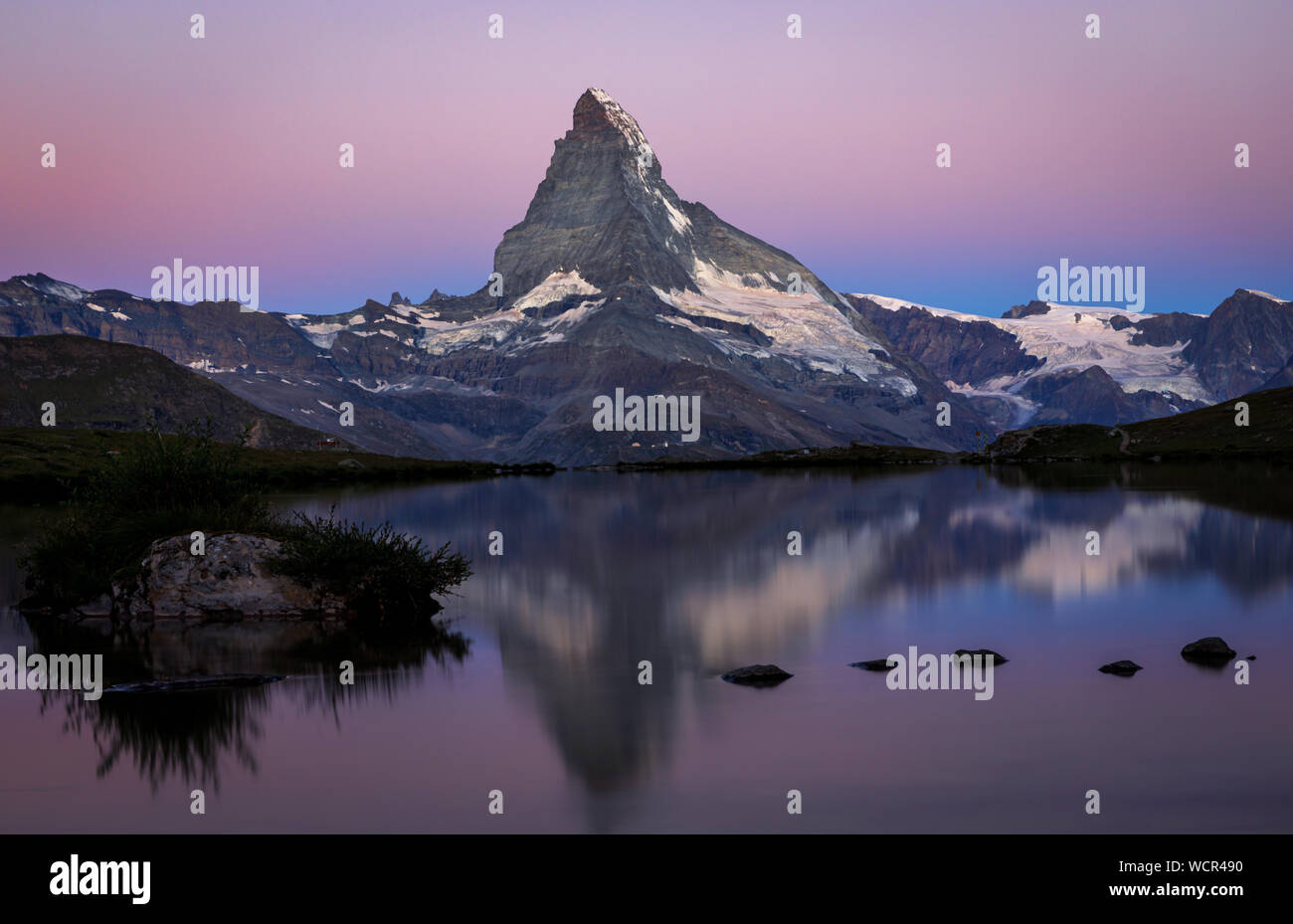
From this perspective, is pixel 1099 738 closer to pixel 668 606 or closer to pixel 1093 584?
pixel 668 606

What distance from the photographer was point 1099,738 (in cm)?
2606

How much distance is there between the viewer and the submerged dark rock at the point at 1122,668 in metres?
33.0

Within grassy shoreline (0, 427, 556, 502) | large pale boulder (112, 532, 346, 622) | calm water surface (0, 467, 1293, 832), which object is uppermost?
grassy shoreline (0, 427, 556, 502)

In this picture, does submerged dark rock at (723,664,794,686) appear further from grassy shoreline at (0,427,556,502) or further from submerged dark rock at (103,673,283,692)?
grassy shoreline at (0,427,556,502)

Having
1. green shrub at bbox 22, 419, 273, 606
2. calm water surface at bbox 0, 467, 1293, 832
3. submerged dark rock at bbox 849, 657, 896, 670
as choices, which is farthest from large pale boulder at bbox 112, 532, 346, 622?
submerged dark rock at bbox 849, 657, 896, 670

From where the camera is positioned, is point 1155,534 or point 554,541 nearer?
point 1155,534

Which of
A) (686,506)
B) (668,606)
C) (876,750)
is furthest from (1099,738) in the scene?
(686,506)

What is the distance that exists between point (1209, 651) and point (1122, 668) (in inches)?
142

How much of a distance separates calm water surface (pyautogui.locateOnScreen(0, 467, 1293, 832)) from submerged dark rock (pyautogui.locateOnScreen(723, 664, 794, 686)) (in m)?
0.54

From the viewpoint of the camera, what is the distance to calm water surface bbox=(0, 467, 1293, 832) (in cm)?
2209
